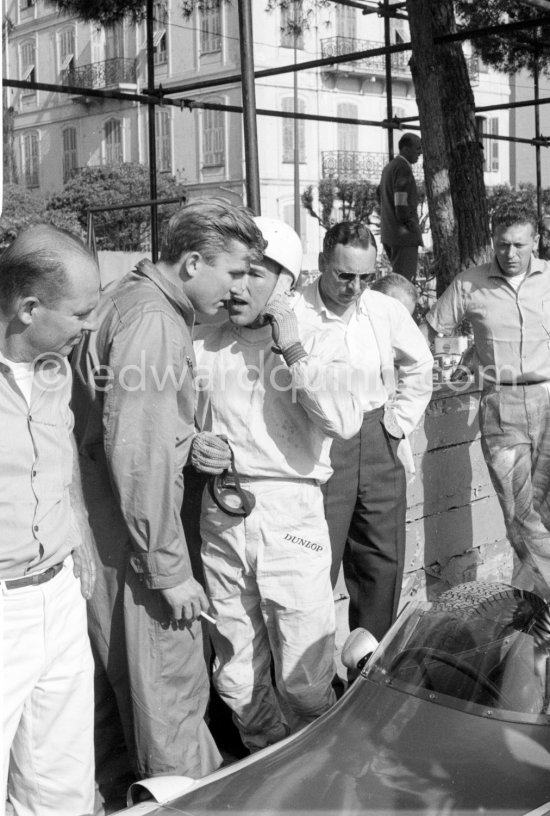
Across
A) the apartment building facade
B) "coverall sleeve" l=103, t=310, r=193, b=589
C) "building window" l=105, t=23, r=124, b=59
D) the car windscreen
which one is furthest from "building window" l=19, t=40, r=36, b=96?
the car windscreen

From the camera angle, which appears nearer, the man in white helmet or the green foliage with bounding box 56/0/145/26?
the man in white helmet

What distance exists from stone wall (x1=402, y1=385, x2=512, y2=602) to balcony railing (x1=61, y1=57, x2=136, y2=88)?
4206 cm

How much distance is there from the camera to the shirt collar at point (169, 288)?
129 inches

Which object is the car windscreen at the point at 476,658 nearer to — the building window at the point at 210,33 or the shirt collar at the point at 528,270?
the shirt collar at the point at 528,270

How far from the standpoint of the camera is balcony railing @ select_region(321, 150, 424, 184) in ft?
145

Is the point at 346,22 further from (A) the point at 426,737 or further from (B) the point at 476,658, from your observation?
(A) the point at 426,737

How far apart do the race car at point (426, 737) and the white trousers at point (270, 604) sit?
520 millimetres

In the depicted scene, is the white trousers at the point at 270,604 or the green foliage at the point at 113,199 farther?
the green foliage at the point at 113,199

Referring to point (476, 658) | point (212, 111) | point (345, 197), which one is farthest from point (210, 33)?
point (476, 658)

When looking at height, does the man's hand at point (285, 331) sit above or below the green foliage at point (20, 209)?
below

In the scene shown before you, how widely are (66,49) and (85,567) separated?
4717cm

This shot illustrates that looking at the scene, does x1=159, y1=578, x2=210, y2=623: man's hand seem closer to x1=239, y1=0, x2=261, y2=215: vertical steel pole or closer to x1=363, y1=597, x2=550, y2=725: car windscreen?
x1=363, y1=597, x2=550, y2=725: car windscreen

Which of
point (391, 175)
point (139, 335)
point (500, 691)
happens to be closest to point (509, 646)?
point (500, 691)

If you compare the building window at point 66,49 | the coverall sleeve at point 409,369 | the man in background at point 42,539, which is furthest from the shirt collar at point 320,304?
the building window at point 66,49
